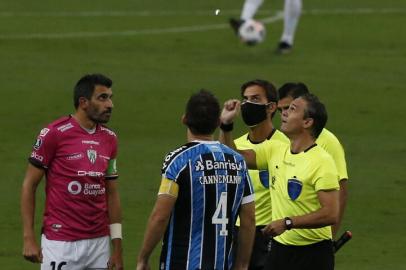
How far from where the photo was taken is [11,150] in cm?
1970

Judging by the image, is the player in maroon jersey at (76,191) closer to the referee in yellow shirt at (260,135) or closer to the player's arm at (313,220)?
the referee in yellow shirt at (260,135)

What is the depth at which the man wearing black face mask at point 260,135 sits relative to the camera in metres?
10.6

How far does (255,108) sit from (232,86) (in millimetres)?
13117

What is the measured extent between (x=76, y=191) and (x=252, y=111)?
1.53m

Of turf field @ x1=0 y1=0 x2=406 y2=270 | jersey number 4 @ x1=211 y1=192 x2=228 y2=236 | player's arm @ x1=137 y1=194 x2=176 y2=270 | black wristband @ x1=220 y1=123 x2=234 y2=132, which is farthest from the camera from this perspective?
turf field @ x1=0 y1=0 x2=406 y2=270

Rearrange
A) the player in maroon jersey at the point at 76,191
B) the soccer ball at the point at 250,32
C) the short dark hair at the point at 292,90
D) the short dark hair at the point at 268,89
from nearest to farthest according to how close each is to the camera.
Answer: the player in maroon jersey at the point at 76,191
the short dark hair at the point at 268,89
the short dark hair at the point at 292,90
the soccer ball at the point at 250,32

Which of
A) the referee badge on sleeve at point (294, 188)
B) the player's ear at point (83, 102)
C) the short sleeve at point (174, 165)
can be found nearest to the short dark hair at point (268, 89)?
the referee badge on sleeve at point (294, 188)

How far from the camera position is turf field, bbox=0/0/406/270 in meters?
16.5

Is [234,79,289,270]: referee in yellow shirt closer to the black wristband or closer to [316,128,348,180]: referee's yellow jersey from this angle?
[316,128,348,180]: referee's yellow jersey

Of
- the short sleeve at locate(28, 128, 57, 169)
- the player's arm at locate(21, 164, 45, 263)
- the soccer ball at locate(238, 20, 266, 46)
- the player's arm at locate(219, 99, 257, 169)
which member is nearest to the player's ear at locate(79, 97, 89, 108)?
the short sleeve at locate(28, 128, 57, 169)

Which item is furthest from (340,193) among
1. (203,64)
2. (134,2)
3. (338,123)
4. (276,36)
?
(134,2)

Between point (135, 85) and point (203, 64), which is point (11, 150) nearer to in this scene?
point (135, 85)

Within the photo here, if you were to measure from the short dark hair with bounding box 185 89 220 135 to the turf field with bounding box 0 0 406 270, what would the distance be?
5.25 m

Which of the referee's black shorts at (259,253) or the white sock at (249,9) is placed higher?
the white sock at (249,9)
